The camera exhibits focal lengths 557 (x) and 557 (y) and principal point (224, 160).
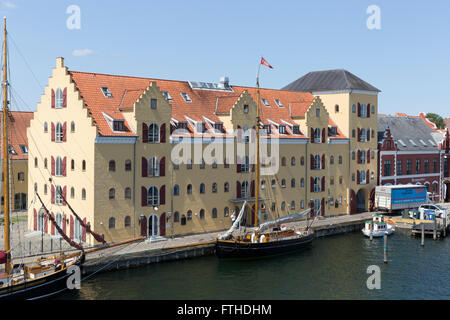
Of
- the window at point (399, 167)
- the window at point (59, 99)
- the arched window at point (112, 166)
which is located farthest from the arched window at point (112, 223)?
the window at point (399, 167)

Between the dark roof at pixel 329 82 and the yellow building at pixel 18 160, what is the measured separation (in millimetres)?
43433

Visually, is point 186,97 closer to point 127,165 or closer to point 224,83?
point 224,83

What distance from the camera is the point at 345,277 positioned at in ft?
172

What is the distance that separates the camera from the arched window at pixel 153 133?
199 ft

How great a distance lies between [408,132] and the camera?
96875 mm

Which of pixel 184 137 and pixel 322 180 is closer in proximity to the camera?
pixel 184 137

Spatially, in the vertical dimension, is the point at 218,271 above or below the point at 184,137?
below

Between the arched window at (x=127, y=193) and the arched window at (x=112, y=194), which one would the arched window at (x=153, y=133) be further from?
the arched window at (x=112, y=194)

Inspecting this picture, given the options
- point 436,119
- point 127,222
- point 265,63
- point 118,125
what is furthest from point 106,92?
point 436,119

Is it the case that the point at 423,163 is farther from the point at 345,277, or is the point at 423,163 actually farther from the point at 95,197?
the point at 95,197

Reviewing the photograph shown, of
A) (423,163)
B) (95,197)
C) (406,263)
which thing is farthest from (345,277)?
(423,163)

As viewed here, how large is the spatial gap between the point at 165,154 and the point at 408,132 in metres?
52.1

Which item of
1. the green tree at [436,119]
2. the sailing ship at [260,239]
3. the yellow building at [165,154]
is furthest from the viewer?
the green tree at [436,119]

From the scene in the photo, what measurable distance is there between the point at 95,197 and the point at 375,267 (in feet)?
95.7
